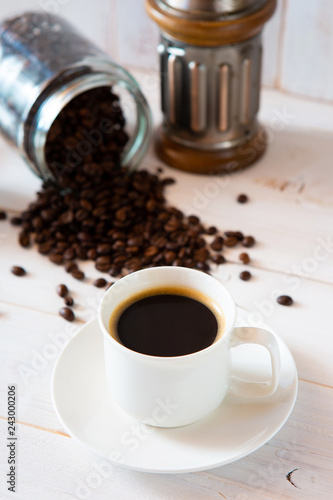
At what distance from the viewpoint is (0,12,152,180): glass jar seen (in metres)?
1.17

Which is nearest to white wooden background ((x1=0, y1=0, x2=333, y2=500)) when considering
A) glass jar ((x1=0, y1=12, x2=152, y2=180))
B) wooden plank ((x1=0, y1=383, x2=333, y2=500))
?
wooden plank ((x1=0, y1=383, x2=333, y2=500))

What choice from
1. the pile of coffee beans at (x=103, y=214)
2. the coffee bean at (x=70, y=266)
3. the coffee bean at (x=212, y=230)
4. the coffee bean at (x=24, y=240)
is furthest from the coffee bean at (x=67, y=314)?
the coffee bean at (x=212, y=230)

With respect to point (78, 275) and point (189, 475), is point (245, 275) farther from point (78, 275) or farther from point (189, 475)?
point (189, 475)

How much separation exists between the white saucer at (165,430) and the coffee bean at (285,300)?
7.7 inches

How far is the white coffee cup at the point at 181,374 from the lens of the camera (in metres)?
0.71

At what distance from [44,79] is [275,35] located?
58 centimetres

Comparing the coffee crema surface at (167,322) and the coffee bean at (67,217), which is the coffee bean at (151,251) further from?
the coffee crema surface at (167,322)

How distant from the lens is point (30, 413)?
0.86 m

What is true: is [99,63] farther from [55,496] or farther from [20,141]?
[55,496]

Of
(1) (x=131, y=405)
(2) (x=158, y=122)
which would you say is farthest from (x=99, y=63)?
(1) (x=131, y=405)

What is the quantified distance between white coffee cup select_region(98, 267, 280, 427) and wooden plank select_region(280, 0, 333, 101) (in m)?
0.85

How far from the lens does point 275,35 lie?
58.1 inches

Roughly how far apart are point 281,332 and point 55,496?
407mm

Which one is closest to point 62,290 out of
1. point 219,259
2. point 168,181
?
point 219,259
